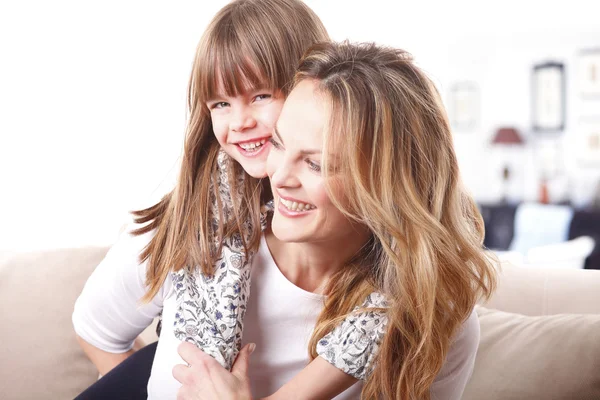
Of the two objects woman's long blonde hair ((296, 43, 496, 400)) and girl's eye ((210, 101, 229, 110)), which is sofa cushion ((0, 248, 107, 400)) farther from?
woman's long blonde hair ((296, 43, 496, 400))

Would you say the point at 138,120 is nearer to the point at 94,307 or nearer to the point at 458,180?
the point at 94,307

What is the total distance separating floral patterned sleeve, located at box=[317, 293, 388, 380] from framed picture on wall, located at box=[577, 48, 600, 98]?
583 cm

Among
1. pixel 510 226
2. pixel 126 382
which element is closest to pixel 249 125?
pixel 126 382

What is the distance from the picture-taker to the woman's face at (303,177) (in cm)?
126

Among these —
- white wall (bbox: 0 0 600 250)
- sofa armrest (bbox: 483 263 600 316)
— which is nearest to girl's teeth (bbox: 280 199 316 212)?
sofa armrest (bbox: 483 263 600 316)

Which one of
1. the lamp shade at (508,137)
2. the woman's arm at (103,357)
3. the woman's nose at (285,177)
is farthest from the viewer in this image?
the lamp shade at (508,137)

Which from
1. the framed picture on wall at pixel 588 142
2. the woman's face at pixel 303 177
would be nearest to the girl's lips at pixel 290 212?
the woman's face at pixel 303 177

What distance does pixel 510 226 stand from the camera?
6062mm

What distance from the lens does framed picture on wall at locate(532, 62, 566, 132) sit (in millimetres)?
6566

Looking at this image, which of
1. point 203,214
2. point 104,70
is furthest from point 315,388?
point 104,70

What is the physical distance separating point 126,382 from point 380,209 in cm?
78

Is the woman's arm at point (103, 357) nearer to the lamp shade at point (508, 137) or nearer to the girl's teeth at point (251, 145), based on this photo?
the girl's teeth at point (251, 145)

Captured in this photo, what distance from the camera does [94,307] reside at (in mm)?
1642

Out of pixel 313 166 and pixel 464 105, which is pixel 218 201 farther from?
pixel 464 105
